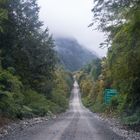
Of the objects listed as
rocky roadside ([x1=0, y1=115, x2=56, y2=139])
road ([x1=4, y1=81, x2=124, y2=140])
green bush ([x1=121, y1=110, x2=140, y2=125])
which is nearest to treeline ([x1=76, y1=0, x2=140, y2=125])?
green bush ([x1=121, y1=110, x2=140, y2=125])

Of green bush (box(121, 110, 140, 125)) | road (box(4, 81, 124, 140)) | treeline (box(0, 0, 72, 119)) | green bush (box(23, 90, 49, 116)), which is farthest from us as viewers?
green bush (box(23, 90, 49, 116))

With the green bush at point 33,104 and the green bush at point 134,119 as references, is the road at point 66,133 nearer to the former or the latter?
the green bush at point 134,119

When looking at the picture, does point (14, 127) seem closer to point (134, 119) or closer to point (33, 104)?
point (134, 119)

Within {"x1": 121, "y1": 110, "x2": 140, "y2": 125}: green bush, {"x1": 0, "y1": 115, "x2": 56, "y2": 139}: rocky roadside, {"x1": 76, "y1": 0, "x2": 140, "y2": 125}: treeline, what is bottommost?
{"x1": 0, "y1": 115, "x2": 56, "y2": 139}: rocky roadside

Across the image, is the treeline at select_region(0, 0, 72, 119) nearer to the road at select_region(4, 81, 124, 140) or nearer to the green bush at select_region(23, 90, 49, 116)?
the green bush at select_region(23, 90, 49, 116)

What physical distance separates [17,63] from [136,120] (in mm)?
21164

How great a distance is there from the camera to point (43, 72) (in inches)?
2621

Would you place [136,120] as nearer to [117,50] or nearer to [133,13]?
→ [117,50]

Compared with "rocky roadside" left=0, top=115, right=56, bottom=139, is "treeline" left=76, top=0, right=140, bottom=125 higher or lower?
higher

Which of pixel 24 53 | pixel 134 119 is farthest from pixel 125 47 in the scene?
pixel 24 53

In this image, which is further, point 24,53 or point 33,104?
point 33,104

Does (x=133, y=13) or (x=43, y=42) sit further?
(x=43, y=42)

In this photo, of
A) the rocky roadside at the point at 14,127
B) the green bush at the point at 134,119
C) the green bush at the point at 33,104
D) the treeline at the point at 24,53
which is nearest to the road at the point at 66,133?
the rocky roadside at the point at 14,127

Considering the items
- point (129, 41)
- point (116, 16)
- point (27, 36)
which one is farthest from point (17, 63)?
point (129, 41)
